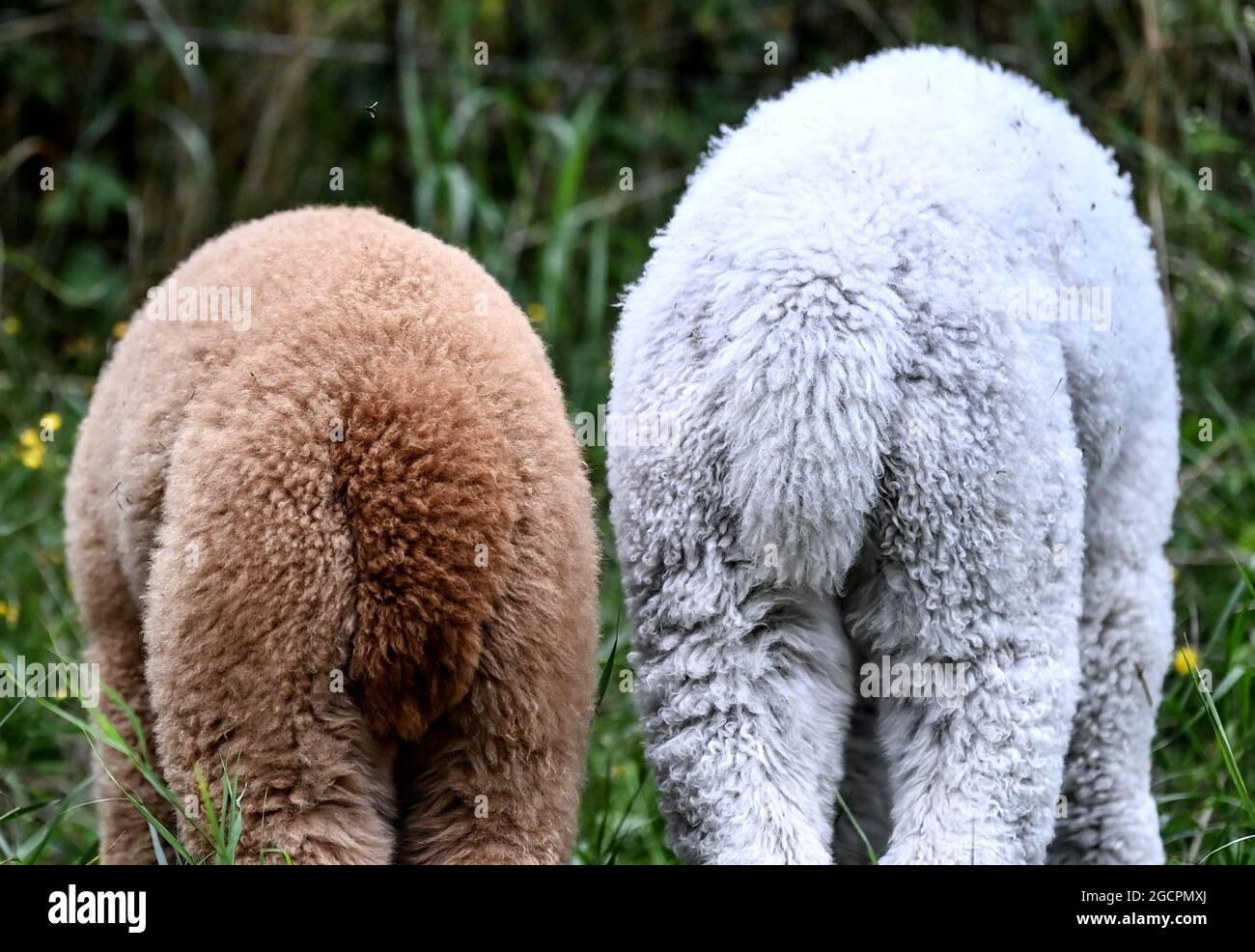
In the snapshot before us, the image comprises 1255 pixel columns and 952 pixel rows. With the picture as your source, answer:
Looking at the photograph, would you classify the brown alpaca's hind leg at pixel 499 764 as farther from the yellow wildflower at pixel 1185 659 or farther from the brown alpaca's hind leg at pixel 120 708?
the yellow wildflower at pixel 1185 659

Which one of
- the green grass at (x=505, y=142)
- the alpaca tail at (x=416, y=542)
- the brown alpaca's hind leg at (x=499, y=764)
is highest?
the green grass at (x=505, y=142)

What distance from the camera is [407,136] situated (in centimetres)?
647

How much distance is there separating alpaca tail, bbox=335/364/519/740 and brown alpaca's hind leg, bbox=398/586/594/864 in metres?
0.07

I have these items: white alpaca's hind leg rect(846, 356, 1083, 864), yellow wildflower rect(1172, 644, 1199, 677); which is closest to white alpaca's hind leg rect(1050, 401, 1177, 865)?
yellow wildflower rect(1172, 644, 1199, 677)

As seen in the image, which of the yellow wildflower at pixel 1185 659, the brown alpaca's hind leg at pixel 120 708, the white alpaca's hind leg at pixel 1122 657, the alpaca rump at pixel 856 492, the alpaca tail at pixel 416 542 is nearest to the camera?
the alpaca tail at pixel 416 542

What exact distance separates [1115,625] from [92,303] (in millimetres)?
4939

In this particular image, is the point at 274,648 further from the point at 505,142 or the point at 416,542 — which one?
the point at 505,142

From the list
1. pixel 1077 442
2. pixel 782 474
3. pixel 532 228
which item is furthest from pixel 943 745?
pixel 532 228

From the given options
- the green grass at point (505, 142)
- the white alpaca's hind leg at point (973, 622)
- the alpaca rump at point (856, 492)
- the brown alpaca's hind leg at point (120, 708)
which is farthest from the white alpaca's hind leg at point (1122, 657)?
the brown alpaca's hind leg at point (120, 708)

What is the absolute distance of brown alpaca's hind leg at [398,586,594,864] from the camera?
7.64 feet

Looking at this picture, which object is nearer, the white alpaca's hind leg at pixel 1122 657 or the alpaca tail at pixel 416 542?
the alpaca tail at pixel 416 542

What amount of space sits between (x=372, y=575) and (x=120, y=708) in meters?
0.93

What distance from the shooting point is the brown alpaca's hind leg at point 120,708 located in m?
2.83

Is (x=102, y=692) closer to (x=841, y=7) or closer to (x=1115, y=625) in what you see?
(x=1115, y=625)
